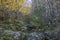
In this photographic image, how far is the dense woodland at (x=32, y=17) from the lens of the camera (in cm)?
557

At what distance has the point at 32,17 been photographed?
21.3ft

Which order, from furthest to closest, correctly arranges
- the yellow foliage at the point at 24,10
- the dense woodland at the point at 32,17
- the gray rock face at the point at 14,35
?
1. the yellow foliage at the point at 24,10
2. the dense woodland at the point at 32,17
3. the gray rock face at the point at 14,35

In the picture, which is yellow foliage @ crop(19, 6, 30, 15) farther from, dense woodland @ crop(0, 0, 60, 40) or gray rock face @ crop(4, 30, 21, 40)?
gray rock face @ crop(4, 30, 21, 40)

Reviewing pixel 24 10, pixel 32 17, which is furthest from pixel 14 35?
pixel 24 10

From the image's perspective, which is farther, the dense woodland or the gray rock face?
the dense woodland

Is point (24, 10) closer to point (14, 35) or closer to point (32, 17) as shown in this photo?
point (32, 17)

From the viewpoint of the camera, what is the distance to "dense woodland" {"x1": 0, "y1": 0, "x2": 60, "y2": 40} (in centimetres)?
557

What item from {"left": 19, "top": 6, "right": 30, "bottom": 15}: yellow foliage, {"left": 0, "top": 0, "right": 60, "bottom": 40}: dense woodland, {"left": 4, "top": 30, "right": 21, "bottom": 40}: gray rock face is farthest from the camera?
{"left": 19, "top": 6, "right": 30, "bottom": 15}: yellow foliage

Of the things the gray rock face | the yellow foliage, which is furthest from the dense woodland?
the gray rock face

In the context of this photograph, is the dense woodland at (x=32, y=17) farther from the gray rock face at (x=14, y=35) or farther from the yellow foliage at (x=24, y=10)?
the gray rock face at (x=14, y=35)

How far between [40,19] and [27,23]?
0.54 m

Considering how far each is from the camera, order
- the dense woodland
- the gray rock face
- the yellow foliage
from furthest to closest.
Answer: the yellow foliage, the dense woodland, the gray rock face

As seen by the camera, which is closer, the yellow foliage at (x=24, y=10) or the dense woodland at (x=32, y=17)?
the dense woodland at (x=32, y=17)

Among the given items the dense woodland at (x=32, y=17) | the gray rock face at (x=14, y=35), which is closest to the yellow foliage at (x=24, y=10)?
the dense woodland at (x=32, y=17)
